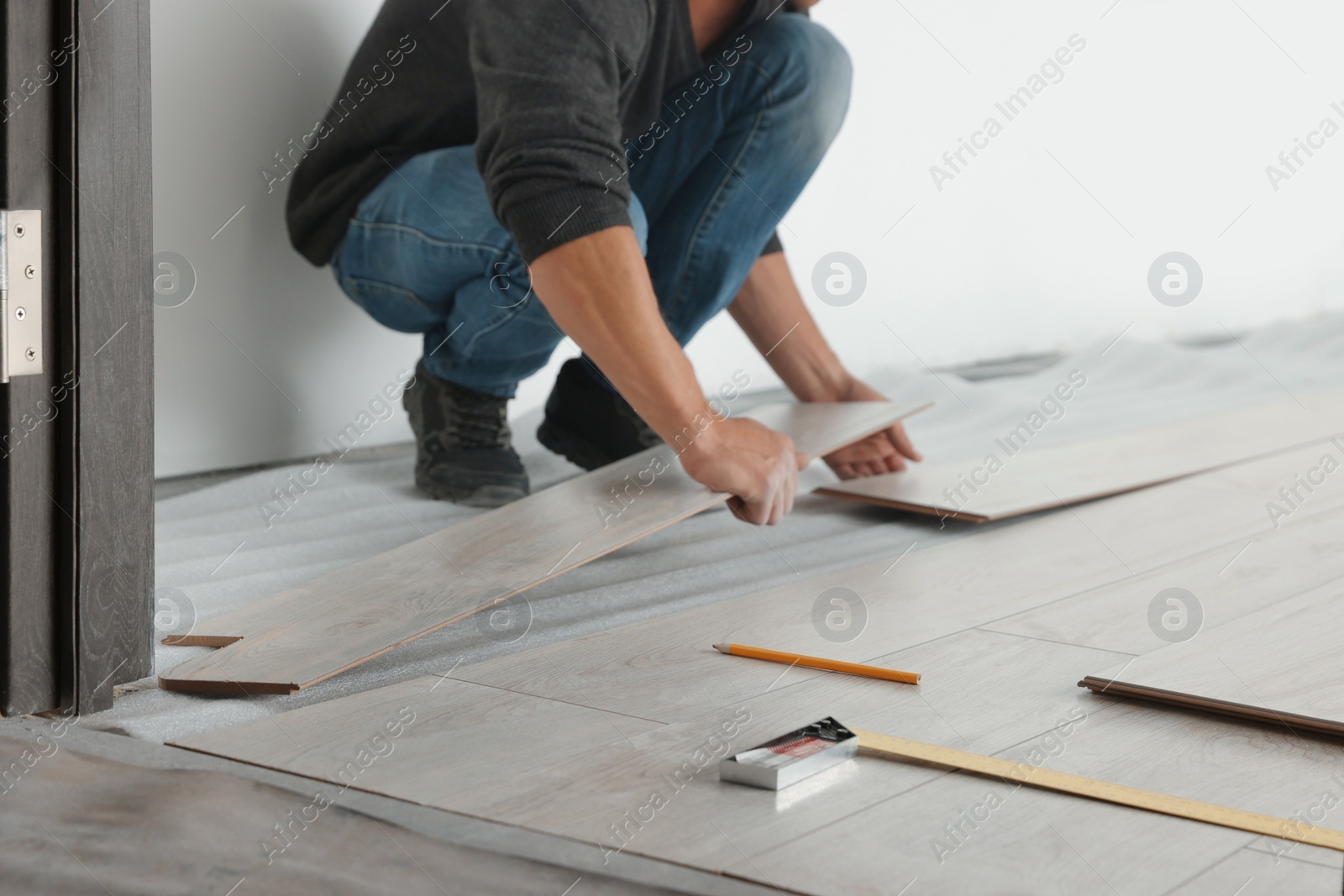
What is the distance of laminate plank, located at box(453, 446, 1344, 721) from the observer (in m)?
1.17

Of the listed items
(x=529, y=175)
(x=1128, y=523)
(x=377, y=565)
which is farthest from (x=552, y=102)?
(x=1128, y=523)

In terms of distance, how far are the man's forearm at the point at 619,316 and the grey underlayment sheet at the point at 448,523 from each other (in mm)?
276

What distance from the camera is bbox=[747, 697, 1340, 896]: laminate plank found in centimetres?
75

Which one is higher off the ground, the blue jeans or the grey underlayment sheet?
the blue jeans

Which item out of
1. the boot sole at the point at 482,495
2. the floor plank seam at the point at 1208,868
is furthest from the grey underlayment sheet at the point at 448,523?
the floor plank seam at the point at 1208,868

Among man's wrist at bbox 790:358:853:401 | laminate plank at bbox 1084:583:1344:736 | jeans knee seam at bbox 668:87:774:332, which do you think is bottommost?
laminate plank at bbox 1084:583:1344:736

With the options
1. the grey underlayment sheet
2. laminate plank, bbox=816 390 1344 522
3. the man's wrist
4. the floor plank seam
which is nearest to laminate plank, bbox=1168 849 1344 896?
the floor plank seam

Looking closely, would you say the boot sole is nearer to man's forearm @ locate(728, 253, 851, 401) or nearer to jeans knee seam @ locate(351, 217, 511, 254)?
jeans knee seam @ locate(351, 217, 511, 254)

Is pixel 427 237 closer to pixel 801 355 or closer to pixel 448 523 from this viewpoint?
pixel 448 523

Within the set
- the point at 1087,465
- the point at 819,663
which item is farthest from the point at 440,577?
the point at 1087,465

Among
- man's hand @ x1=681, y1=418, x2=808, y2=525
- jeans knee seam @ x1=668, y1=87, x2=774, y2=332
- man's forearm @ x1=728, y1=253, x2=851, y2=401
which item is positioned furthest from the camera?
man's forearm @ x1=728, y1=253, x2=851, y2=401

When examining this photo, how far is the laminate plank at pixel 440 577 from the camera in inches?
46.1

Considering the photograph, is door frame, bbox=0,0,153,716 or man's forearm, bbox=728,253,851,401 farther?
man's forearm, bbox=728,253,851,401

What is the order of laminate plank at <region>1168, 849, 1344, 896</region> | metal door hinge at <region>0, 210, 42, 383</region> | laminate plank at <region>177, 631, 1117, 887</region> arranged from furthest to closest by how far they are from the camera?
metal door hinge at <region>0, 210, 42, 383</region>, laminate plank at <region>177, 631, 1117, 887</region>, laminate plank at <region>1168, 849, 1344, 896</region>
